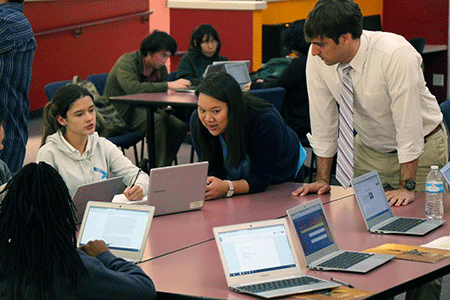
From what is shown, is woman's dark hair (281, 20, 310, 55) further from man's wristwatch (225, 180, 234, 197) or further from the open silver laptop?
the open silver laptop

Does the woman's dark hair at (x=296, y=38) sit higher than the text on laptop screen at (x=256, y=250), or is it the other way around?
the woman's dark hair at (x=296, y=38)

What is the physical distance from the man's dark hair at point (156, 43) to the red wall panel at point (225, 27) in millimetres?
2593

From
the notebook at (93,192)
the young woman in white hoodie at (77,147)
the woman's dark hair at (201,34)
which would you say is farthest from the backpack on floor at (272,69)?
the notebook at (93,192)

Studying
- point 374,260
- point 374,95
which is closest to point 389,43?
point 374,95

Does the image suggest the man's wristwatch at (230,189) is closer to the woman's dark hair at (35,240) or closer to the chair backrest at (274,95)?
the woman's dark hair at (35,240)

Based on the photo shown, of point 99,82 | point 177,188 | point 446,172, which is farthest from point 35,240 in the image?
point 99,82

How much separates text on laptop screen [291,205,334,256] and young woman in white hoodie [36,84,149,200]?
1152 millimetres

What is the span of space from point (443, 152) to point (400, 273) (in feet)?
3.86

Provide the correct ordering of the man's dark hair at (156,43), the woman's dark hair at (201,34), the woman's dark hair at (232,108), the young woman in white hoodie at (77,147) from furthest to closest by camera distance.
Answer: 1. the woman's dark hair at (201,34)
2. the man's dark hair at (156,43)
3. the young woman in white hoodie at (77,147)
4. the woman's dark hair at (232,108)

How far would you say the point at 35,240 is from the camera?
7.31 ft

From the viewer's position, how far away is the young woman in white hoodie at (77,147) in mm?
3980

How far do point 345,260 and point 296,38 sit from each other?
145 inches

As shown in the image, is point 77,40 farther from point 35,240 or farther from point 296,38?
point 35,240

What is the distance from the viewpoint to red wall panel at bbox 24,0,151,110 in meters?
9.54
